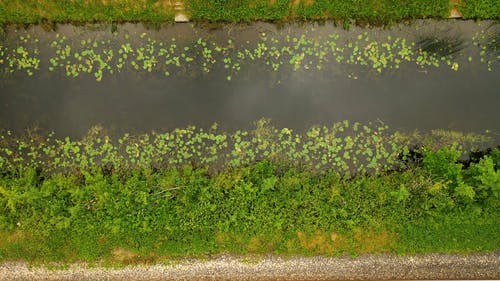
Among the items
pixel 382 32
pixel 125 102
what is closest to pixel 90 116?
pixel 125 102

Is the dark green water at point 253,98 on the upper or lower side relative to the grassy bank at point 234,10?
lower

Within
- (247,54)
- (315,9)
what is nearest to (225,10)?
(247,54)

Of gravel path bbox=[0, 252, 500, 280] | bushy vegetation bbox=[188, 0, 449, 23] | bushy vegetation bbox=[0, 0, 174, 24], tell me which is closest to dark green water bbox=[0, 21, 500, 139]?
bushy vegetation bbox=[188, 0, 449, 23]

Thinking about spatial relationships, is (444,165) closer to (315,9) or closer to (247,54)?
(315,9)

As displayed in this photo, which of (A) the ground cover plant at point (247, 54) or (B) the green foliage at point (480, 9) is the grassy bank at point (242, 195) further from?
(B) the green foliage at point (480, 9)

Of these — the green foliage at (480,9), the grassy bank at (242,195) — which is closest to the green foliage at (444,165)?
the grassy bank at (242,195)
